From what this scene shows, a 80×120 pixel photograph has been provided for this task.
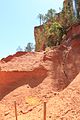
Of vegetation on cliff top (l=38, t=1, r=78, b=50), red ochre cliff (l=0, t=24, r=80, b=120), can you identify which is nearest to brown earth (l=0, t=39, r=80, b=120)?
red ochre cliff (l=0, t=24, r=80, b=120)

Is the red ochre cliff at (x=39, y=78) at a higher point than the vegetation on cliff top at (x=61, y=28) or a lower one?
lower

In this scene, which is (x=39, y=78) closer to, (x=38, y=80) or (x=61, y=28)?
(x=38, y=80)

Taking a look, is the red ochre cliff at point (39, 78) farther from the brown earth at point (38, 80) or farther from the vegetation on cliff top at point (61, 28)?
the vegetation on cliff top at point (61, 28)

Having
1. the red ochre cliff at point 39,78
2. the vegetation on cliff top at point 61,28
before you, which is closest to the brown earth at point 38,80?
the red ochre cliff at point 39,78

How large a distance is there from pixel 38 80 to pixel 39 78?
0.18 metres

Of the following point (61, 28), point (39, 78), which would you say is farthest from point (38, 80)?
point (61, 28)

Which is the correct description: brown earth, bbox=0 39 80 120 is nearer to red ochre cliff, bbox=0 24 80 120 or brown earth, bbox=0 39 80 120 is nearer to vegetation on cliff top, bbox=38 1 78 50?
red ochre cliff, bbox=0 24 80 120

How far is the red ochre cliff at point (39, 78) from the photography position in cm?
1970

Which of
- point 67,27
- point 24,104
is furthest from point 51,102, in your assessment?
point 67,27

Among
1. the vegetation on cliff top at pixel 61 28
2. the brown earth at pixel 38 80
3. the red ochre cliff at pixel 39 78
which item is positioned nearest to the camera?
the brown earth at pixel 38 80

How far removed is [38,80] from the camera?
2309cm

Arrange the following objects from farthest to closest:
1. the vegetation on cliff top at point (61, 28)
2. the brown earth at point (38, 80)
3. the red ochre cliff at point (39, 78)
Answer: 1. the vegetation on cliff top at point (61, 28)
2. the red ochre cliff at point (39, 78)
3. the brown earth at point (38, 80)

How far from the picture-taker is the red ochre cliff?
19.7 meters

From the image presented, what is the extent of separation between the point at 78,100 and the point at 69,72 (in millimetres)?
5523
